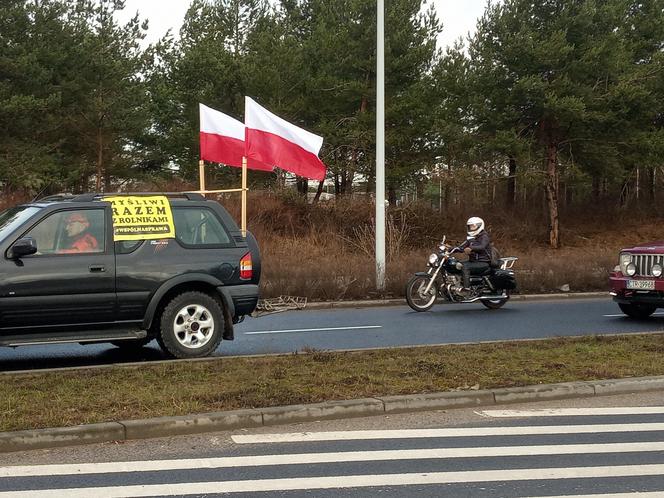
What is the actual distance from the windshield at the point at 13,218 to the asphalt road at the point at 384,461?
361 centimetres

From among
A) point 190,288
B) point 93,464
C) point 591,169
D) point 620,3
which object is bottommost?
point 93,464

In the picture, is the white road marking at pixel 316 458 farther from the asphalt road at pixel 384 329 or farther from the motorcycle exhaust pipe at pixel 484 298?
the motorcycle exhaust pipe at pixel 484 298

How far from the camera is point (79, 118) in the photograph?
34250mm

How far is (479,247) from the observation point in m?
15.8

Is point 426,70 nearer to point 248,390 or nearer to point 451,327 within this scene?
point 451,327

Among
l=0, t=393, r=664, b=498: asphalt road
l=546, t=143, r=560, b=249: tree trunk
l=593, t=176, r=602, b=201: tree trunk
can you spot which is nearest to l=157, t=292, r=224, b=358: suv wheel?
l=0, t=393, r=664, b=498: asphalt road

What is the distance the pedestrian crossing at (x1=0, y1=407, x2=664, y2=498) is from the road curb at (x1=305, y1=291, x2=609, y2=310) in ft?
32.8

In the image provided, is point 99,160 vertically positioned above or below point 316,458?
above

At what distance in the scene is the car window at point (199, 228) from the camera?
9.63 metres

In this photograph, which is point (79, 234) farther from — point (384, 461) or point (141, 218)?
point (384, 461)

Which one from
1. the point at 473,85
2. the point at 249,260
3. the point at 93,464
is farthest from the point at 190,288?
the point at 473,85

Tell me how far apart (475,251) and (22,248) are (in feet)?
30.7

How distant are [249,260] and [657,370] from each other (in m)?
4.59

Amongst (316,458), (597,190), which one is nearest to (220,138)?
(316,458)
